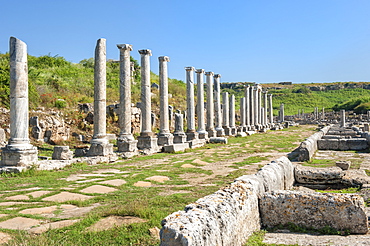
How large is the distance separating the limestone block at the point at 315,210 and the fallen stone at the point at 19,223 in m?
3.56

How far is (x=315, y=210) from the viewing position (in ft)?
15.5

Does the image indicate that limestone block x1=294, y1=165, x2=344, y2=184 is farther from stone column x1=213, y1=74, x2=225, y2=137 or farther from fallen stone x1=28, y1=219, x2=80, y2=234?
stone column x1=213, y1=74, x2=225, y2=137

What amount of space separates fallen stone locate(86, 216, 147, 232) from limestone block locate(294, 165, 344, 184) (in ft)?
15.1

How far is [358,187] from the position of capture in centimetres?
738

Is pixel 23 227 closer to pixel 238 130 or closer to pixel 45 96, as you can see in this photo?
pixel 45 96

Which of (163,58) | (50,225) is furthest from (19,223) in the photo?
(163,58)

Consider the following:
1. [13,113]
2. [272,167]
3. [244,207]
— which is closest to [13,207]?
[244,207]

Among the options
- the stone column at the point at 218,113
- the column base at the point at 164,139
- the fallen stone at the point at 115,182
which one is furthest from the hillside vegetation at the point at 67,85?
the fallen stone at the point at 115,182

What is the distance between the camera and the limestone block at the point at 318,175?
7.75m

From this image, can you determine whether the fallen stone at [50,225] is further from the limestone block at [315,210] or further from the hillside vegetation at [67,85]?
the hillside vegetation at [67,85]

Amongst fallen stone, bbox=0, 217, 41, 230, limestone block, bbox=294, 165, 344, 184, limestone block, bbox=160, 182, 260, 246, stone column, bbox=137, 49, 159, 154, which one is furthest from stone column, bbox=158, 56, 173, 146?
limestone block, bbox=160, 182, 260, 246

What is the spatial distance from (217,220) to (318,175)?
5232 mm

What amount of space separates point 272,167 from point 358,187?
7.45 feet

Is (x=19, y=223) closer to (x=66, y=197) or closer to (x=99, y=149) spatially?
(x=66, y=197)
